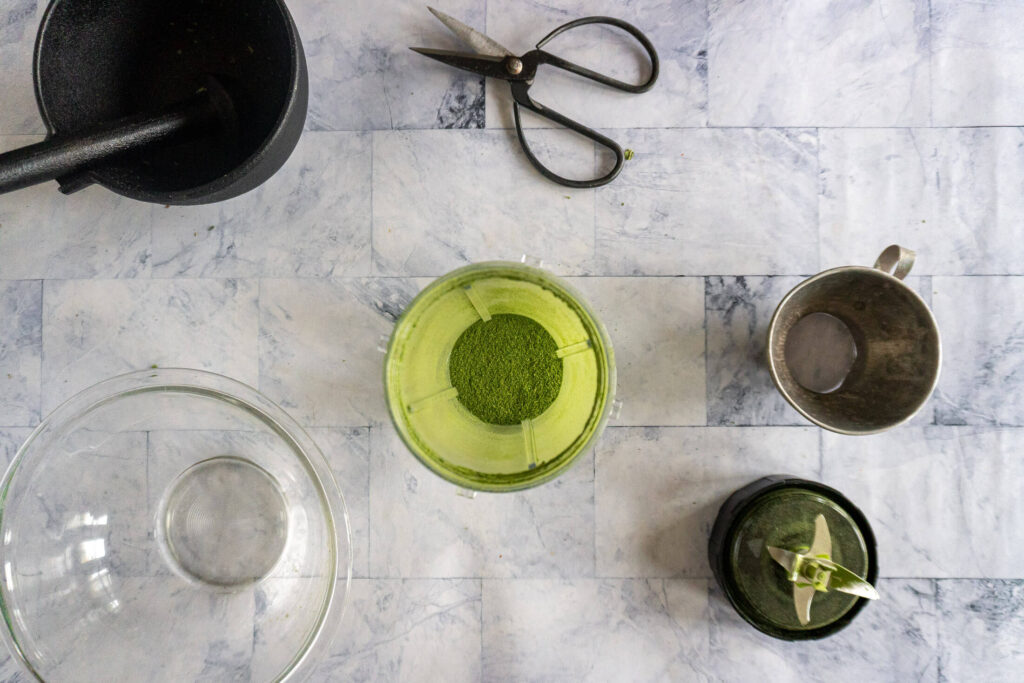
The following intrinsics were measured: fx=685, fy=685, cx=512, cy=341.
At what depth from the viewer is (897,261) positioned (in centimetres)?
90

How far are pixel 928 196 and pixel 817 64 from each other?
0.26 metres

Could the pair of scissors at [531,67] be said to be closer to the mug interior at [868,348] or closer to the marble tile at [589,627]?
the mug interior at [868,348]

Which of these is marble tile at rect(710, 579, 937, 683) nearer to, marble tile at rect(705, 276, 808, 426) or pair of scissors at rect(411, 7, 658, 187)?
marble tile at rect(705, 276, 808, 426)

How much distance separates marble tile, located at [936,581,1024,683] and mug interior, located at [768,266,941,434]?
31 centimetres

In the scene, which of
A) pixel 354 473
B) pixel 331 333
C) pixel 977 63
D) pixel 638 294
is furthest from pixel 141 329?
pixel 977 63

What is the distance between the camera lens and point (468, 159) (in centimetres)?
103

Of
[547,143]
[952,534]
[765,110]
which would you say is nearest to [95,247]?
[547,143]

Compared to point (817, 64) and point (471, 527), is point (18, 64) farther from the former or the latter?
point (817, 64)

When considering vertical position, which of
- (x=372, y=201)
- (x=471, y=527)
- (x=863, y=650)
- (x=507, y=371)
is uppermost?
(x=372, y=201)

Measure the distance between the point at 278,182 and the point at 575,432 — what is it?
58 centimetres

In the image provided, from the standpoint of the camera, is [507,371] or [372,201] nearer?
[507,371]

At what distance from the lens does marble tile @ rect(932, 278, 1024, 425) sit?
1023mm

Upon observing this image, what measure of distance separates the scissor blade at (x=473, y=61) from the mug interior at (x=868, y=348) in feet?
1.68

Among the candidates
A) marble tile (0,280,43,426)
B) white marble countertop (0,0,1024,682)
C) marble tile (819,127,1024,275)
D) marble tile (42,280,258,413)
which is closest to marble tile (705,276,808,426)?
white marble countertop (0,0,1024,682)
